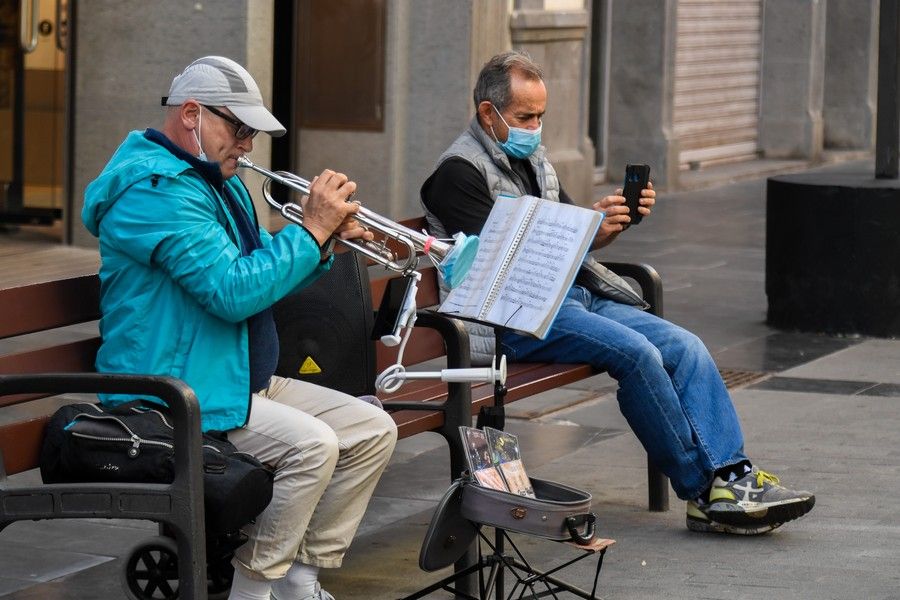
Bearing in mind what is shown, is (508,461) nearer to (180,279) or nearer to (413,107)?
(180,279)

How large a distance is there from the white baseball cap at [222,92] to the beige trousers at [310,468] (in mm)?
671

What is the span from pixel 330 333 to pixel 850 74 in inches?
681

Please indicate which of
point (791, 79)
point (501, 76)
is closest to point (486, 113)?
point (501, 76)

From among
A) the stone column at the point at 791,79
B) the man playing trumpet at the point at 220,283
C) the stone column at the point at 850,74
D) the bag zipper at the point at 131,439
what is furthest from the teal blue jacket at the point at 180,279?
the stone column at the point at 850,74

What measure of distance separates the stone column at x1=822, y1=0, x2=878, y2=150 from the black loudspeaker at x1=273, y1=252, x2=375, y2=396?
16704 mm

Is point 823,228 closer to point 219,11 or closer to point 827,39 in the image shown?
point 219,11

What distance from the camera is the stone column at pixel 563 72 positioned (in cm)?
1259

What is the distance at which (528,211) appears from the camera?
430 cm

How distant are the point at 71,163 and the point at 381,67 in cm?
236

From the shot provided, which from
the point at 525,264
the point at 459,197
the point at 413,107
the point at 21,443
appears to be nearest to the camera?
the point at 21,443

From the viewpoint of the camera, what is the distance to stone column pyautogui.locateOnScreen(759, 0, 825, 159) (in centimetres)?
1923

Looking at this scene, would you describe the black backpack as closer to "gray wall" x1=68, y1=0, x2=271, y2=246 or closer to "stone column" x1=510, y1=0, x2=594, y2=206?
"gray wall" x1=68, y1=0, x2=271, y2=246

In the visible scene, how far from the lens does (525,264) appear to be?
13.9 ft

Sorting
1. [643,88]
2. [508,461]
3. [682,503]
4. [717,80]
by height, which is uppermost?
[717,80]
